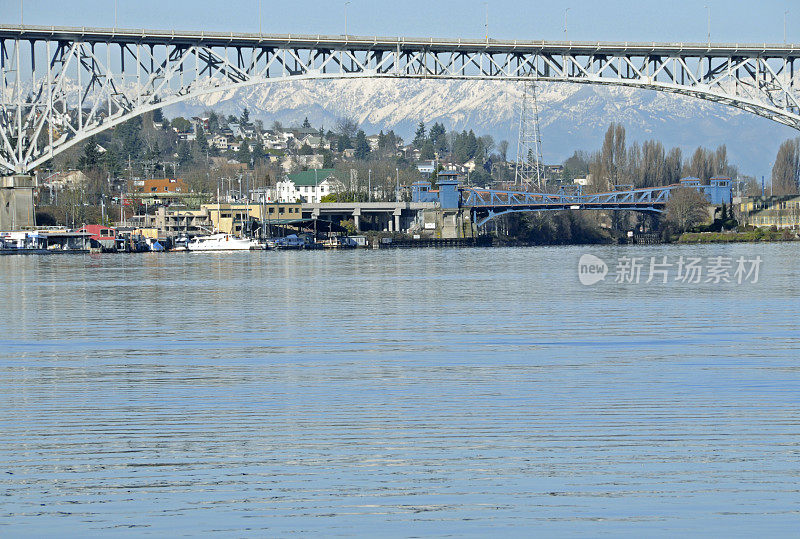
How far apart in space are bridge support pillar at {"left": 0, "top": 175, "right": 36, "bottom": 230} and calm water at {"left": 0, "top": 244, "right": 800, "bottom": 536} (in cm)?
5435

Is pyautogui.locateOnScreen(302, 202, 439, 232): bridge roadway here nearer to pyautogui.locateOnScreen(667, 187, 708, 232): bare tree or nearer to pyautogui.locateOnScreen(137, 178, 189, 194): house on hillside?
pyautogui.locateOnScreen(667, 187, 708, 232): bare tree

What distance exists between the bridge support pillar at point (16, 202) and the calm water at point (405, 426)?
5435 centimetres

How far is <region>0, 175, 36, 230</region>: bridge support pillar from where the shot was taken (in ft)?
252

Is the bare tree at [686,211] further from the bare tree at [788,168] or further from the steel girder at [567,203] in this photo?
the bare tree at [788,168]

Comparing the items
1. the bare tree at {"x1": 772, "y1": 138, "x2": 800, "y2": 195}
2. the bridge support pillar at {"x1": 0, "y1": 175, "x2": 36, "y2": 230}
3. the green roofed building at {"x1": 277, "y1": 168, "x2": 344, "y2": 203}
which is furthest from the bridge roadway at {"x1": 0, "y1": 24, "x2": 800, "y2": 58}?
the green roofed building at {"x1": 277, "y1": 168, "x2": 344, "y2": 203}

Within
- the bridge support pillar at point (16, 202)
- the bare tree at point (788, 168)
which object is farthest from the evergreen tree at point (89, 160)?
the bare tree at point (788, 168)

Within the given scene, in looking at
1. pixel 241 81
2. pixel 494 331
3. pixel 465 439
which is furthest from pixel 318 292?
pixel 241 81

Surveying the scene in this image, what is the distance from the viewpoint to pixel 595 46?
79312mm

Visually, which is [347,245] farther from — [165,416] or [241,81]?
[165,416]

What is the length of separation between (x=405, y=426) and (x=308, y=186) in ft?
582

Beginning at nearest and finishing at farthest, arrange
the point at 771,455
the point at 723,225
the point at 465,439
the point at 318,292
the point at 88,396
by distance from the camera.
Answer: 1. the point at 771,455
2. the point at 465,439
3. the point at 88,396
4. the point at 318,292
5. the point at 723,225

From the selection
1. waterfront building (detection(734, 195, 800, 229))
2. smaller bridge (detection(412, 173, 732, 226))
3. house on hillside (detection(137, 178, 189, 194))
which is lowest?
waterfront building (detection(734, 195, 800, 229))

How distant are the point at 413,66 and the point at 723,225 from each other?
5153cm

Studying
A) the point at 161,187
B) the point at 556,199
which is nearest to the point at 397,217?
the point at 556,199
